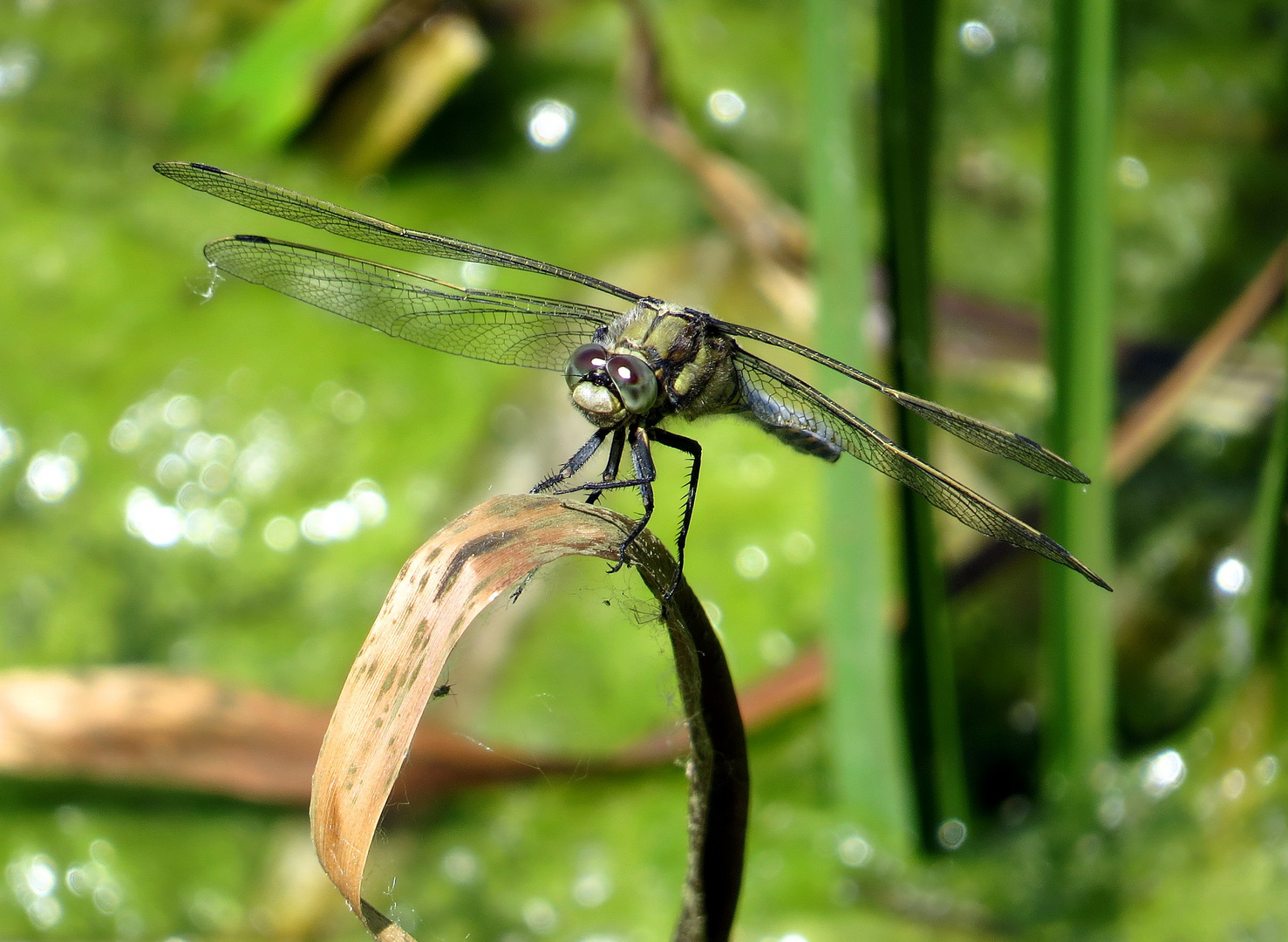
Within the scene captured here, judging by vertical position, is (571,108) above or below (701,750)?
above

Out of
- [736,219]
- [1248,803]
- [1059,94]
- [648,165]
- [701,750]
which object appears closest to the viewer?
[701,750]

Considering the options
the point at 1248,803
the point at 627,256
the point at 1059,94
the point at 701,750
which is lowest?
the point at 701,750

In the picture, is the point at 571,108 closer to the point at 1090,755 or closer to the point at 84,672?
the point at 84,672

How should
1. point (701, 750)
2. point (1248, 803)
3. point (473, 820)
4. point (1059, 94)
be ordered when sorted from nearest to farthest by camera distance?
point (701, 750) → point (1059, 94) → point (1248, 803) → point (473, 820)

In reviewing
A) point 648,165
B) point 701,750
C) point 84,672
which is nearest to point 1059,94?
point 701,750

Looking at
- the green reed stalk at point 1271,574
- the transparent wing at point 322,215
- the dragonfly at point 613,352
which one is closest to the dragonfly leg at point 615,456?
the dragonfly at point 613,352

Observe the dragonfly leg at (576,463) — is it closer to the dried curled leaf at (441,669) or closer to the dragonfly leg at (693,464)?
the dragonfly leg at (693,464)

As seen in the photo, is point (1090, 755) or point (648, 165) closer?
point (1090, 755)
